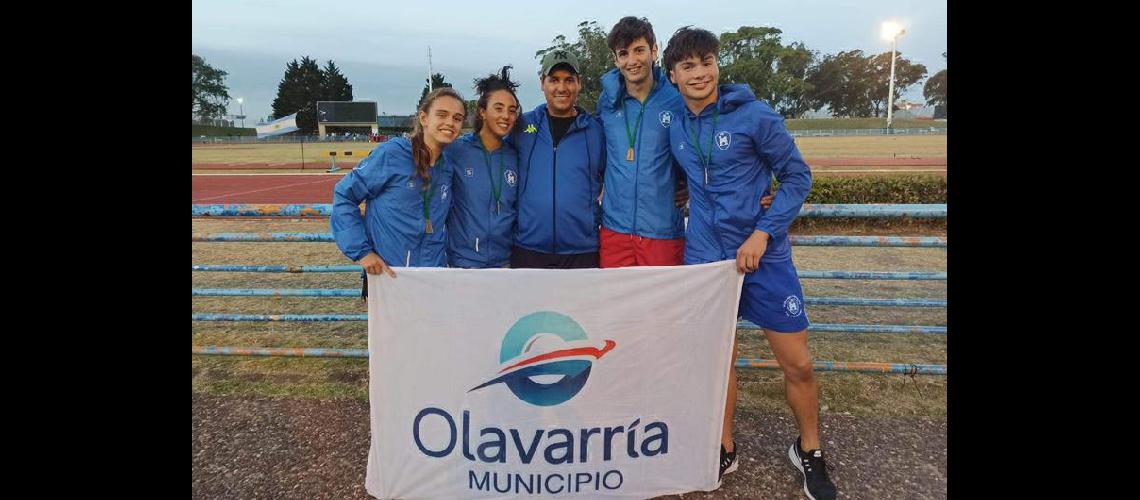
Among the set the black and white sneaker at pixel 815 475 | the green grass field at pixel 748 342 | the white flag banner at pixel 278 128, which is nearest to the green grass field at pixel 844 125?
the white flag banner at pixel 278 128

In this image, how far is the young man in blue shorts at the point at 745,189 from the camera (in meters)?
2.30

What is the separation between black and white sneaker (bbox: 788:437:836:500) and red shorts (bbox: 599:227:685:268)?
1.00 m

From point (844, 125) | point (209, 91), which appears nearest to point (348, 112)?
point (209, 91)

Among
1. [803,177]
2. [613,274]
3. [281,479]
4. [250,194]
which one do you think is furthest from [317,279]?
[250,194]

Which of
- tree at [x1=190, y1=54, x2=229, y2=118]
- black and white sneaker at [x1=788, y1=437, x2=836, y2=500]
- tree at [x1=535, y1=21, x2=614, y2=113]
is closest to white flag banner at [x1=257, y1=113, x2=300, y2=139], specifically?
tree at [x1=190, y1=54, x2=229, y2=118]

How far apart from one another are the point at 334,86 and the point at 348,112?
16.2 metres

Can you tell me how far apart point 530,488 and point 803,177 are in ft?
5.36

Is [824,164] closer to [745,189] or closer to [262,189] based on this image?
[262,189]

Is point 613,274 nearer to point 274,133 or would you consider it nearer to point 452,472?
point 452,472

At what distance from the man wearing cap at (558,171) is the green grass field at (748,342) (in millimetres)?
1439

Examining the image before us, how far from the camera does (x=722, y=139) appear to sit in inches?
92.1

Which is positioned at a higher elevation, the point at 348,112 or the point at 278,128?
the point at 348,112

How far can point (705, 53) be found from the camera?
2.36 meters

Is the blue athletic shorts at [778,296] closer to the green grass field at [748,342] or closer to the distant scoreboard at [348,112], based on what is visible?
the green grass field at [748,342]
